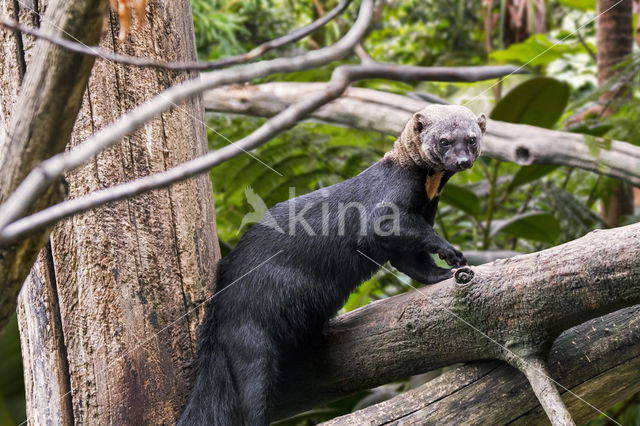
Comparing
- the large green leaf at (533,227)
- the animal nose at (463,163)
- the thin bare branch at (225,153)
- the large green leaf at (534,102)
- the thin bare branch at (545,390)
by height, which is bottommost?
the large green leaf at (533,227)

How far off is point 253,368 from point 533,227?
2.41 meters

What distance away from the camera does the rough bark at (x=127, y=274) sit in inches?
86.9

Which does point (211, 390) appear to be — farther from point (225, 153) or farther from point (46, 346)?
point (225, 153)

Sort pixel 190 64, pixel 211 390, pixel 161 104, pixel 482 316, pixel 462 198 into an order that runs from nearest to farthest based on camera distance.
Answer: pixel 161 104, pixel 190 64, pixel 482 316, pixel 211 390, pixel 462 198

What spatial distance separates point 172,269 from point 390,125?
1.84m

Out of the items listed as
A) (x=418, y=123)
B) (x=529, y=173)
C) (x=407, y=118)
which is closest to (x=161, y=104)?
(x=418, y=123)

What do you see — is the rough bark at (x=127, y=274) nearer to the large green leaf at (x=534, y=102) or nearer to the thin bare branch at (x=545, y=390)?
the thin bare branch at (x=545, y=390)

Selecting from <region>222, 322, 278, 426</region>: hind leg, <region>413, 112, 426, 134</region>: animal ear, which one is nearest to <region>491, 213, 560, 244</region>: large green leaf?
<region>413, 112, 426, 134</region>: animal ear

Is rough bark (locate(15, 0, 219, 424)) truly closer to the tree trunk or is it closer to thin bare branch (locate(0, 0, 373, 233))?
thin bare branch (locate(0, 0, 373, 233))

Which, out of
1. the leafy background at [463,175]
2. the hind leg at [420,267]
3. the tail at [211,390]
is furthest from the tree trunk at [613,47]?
the tail at [211,390]

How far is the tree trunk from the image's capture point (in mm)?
5137

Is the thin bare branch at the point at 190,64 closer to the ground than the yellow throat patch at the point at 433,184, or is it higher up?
higher up

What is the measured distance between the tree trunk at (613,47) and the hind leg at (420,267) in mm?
3025

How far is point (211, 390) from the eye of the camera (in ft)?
7.84
